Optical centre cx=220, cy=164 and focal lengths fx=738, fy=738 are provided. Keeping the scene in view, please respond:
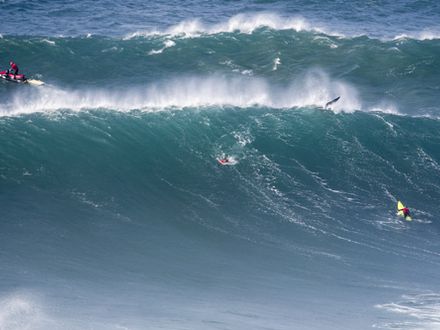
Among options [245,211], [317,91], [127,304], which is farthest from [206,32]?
[127,304]

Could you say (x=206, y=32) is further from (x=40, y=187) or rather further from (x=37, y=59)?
(x=40, y=187)

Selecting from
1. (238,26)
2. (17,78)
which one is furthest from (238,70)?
(17,78)

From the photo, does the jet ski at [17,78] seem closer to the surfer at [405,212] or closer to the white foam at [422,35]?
the surfer at [405,212]

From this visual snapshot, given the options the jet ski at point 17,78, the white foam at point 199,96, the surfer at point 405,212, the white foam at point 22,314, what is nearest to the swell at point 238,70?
the white foam at point 199,96

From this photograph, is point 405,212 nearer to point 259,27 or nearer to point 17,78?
point 259,27

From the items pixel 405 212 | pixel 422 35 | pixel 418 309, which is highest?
pixel 422 35

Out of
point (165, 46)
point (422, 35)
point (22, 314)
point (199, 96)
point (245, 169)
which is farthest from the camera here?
point (422, 35)
